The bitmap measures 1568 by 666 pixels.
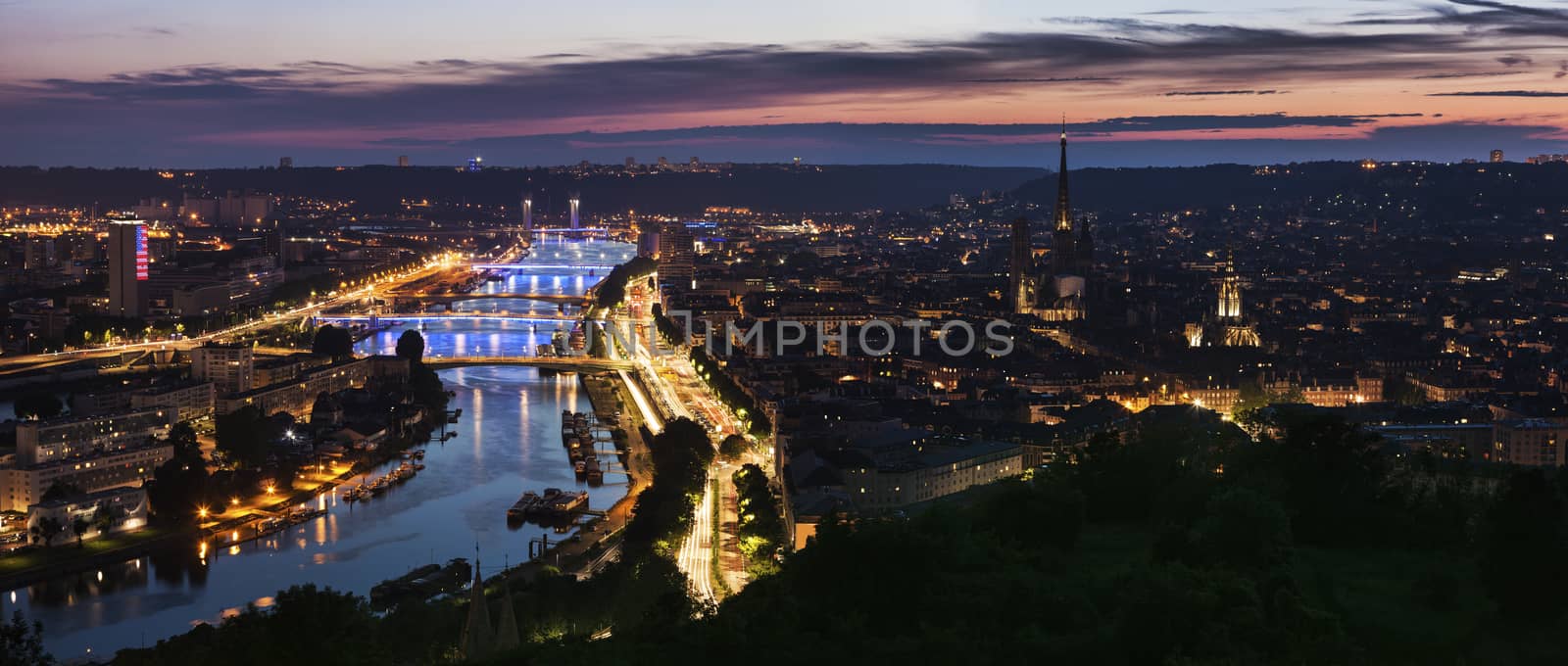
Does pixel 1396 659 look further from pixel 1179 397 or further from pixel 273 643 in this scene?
pixel 1179 397

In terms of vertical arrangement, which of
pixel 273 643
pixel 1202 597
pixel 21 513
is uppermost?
pixel 1202 597

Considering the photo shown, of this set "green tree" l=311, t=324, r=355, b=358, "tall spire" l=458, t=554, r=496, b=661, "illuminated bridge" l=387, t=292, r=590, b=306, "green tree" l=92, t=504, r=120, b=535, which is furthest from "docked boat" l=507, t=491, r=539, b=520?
"illuminated bridge" l=387, t=292, r=590, b=306

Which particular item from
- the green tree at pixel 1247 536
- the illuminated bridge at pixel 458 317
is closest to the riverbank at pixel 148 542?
the green tree at pixel 1247 536

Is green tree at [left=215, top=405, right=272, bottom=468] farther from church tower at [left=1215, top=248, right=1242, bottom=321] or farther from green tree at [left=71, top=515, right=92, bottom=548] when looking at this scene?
church tower at [left=1215, top=248, right=1242, bottom=321]

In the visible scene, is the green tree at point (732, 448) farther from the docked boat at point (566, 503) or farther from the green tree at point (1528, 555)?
the green tree at point (1528, 555)

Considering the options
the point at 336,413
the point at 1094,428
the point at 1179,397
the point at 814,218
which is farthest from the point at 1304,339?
the point at 814,218

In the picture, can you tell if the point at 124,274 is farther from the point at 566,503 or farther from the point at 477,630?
the point at 477,630

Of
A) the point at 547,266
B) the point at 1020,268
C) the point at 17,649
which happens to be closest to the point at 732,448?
the point at 17,649
